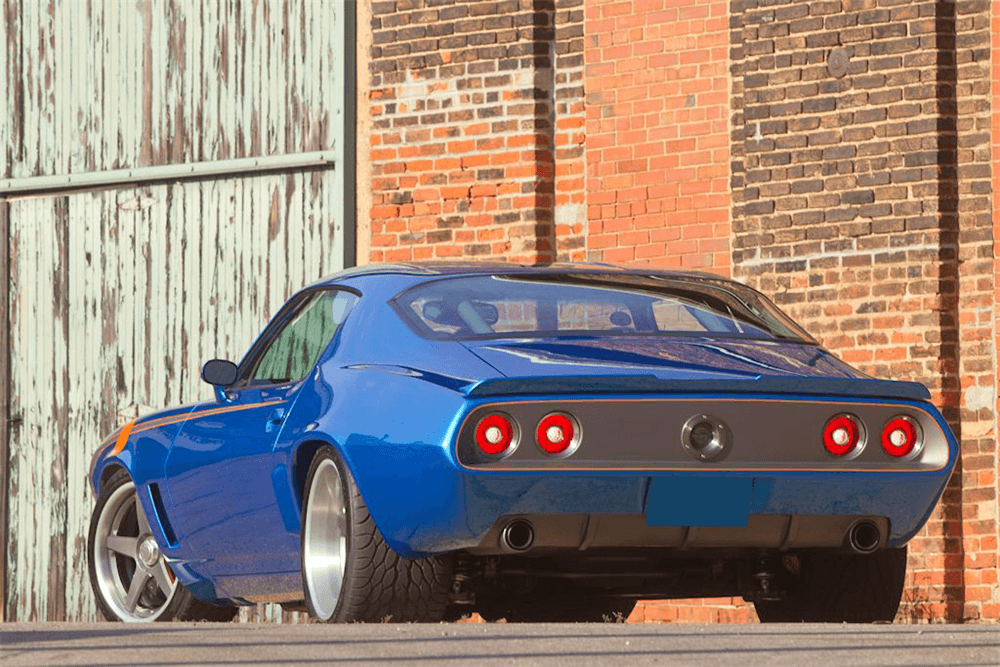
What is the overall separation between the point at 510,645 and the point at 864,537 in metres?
1.69

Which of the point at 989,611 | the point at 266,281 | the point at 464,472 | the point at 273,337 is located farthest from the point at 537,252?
the point at 464,472

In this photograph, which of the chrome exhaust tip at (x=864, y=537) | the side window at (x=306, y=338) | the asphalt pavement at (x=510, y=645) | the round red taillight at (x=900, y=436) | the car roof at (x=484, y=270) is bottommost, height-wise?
the asphalt pavement at (x=510, y=645)

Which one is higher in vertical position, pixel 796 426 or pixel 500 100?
pixel 500 100

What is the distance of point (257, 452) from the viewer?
23.6 feet

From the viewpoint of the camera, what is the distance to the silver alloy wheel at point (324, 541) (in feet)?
22.2

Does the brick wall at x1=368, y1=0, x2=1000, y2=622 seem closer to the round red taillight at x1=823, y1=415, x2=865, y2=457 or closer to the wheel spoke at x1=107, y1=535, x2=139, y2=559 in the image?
the wheel spoke at x1=107, y1=535, x2=139, y2=559

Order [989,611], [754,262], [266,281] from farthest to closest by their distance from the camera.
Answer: [266,281]
[754,262]
[989,611]

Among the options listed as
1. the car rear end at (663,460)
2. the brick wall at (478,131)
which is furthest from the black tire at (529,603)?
the brick wall at (478,131)

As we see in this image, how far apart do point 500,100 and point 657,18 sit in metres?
1.07

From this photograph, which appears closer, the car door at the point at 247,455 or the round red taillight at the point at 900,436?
the round red taillight at the point at 900,436

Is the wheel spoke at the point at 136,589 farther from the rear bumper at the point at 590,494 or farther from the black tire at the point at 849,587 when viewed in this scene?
the black tire at the point at 849,587

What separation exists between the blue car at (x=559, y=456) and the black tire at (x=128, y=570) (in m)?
0.83

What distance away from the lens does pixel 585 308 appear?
280 inches

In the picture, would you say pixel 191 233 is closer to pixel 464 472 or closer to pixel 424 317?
pixel 424 317
